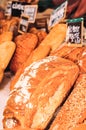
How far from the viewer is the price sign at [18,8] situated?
2.56 m

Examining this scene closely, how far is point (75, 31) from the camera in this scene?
1.73 meters

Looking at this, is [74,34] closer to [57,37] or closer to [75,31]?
[75,31]

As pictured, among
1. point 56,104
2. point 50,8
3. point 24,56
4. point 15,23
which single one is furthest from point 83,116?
point 50,8

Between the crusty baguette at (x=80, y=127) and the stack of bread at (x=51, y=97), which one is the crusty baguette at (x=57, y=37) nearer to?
the stack of bread at (x=51, y=97)

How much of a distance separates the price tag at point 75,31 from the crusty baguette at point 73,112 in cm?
44

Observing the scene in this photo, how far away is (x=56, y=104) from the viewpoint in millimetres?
1344

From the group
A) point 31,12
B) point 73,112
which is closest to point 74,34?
point 73,112

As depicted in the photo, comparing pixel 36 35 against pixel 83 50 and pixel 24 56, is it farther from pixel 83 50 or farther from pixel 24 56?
pixel 83 50

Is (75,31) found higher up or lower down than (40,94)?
higher up

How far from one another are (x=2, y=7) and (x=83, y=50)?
1.75m

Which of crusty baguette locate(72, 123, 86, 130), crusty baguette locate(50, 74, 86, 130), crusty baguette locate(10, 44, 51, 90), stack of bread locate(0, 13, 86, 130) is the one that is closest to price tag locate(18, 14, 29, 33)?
crusty baguette locate(10, 44, 51, 90)

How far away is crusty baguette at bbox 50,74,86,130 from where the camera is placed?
4.05 feet

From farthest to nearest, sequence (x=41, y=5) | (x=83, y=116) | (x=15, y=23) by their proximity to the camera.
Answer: (x=41, y=5)
(x=15, y=23)
(x=83, y=116)

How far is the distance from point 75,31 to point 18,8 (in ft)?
3.37
